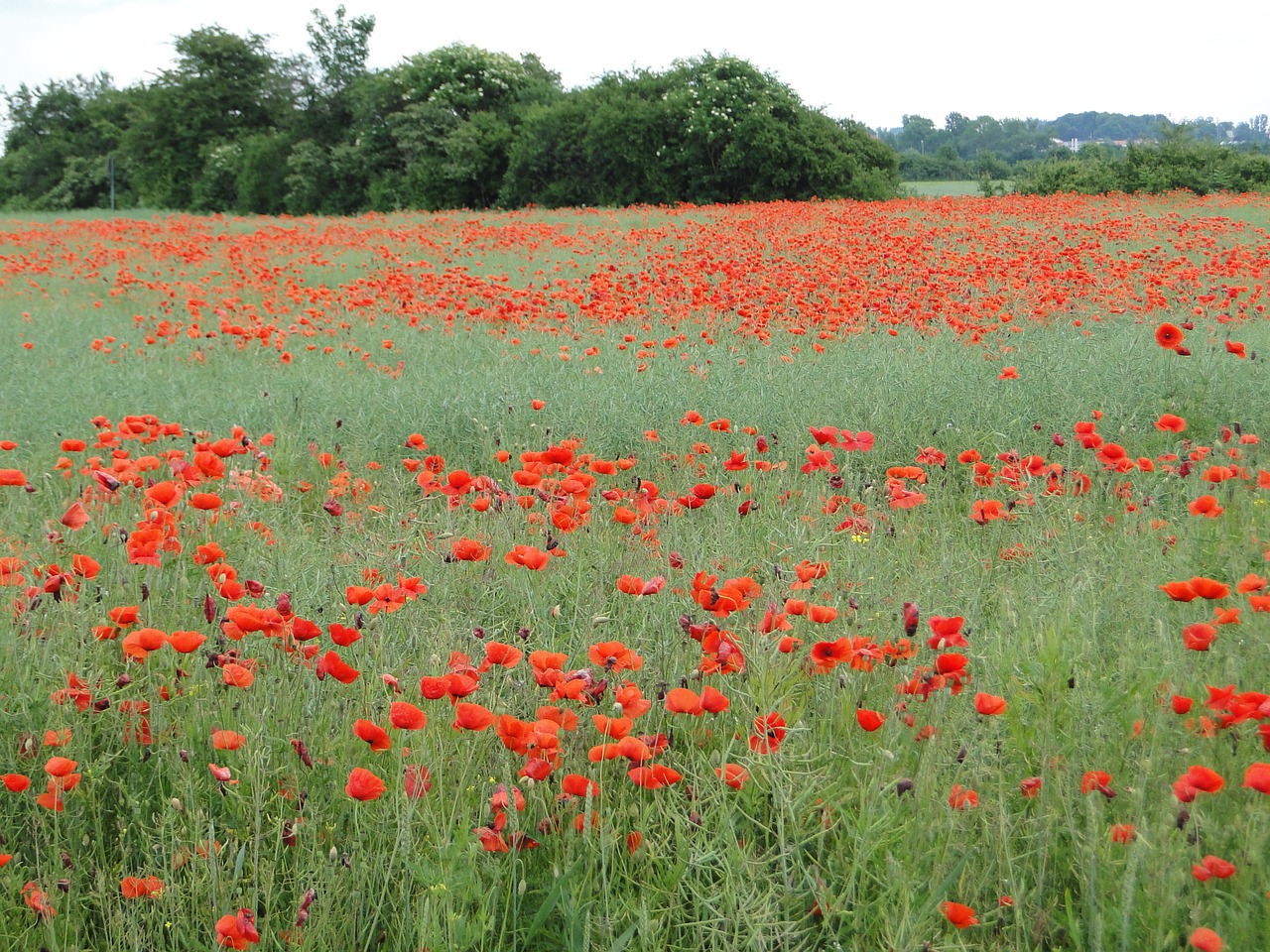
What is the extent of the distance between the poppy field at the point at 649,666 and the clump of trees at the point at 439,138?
822 inches

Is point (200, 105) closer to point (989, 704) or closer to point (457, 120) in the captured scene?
point (457, 120)

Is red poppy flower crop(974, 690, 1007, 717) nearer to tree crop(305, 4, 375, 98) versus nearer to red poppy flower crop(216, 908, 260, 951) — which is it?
red poppy flower crop(216, 908, 260, 951)

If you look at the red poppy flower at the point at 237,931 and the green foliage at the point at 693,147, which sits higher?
the green foliage at the point at 693,147

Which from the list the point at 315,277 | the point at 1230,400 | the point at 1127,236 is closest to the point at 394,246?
the point at 315,277

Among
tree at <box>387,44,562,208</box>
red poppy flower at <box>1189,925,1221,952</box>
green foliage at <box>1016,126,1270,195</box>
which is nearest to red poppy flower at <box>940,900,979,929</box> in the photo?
red poppy flower at <box>1189,925,1221,952</box>

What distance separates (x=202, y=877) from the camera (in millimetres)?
1799

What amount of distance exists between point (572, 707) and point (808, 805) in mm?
523

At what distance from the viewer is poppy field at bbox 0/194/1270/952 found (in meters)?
1.75

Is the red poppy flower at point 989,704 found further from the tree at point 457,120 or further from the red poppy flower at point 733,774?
the tree at point 457,120

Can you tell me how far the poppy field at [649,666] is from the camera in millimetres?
1752

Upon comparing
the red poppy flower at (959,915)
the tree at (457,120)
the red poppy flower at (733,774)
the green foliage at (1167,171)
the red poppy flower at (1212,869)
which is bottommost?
the red poppy flower at (959,915)

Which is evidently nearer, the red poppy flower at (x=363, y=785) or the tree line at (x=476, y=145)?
the red poppy flower at (x=363, y=785)

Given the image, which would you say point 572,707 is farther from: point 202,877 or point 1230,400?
point 1230,400

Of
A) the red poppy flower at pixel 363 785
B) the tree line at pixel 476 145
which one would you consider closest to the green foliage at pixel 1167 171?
the tree line at pixel 476 145
